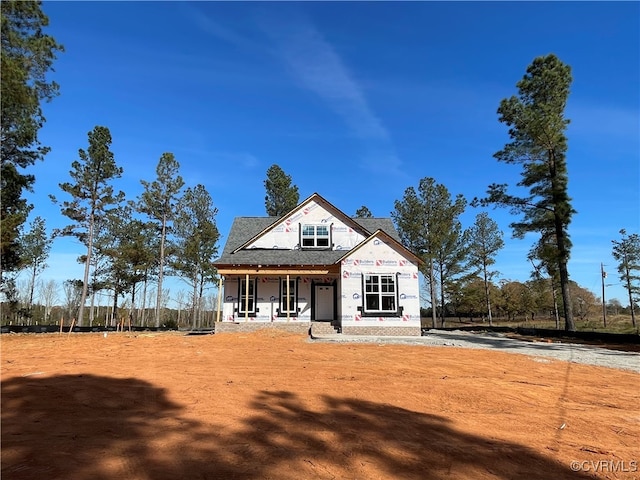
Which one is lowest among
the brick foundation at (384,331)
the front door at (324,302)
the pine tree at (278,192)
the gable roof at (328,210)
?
the brick foundation at (384,331)

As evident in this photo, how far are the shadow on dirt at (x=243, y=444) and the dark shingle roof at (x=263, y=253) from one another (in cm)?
1495

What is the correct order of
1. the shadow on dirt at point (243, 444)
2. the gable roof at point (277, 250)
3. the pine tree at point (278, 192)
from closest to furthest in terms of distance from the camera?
the shadow on dirt at point (243, 444) → the gable roof at point (277, 250) → the pine tree at point (278, 192)

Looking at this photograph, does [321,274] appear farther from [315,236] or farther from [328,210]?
[328,210]

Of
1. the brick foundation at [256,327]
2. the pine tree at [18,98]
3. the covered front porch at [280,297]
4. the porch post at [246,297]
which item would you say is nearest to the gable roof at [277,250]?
the covered front porch at [280,297]

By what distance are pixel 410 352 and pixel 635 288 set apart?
120ft

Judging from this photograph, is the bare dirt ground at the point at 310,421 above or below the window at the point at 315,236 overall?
below

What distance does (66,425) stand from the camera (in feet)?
15.3

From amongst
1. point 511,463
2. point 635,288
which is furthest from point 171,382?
point 635,288

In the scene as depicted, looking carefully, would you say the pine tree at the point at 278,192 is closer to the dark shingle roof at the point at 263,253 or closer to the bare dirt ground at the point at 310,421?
the dark shingle roof at the point at 263,253

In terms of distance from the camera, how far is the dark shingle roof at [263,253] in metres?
20.9

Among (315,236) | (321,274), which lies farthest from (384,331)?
(315,236)

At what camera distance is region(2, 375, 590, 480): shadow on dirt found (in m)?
3.49

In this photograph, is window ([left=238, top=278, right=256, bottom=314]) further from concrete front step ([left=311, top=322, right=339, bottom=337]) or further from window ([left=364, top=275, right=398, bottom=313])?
window ([left=364, top=275, right=398, bottom=313])

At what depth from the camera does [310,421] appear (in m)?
5.12
